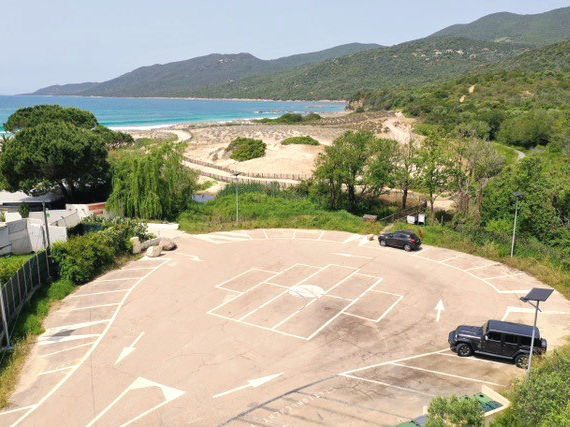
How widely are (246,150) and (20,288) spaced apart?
195ft

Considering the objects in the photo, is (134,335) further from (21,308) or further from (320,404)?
(320,404)

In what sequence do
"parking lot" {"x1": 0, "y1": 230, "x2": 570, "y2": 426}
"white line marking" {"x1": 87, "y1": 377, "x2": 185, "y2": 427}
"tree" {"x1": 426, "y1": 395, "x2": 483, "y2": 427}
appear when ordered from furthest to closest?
"parking lot" {"x1": 0, "y1": 230, "x2": 570, "y2": 426}, "white line marking" {"x1": 87, "y1": 377, "x2": 185, "y2": 427}, "tree" {"x1": 426, "y1": 395, "x2": 483, "y2": 427}

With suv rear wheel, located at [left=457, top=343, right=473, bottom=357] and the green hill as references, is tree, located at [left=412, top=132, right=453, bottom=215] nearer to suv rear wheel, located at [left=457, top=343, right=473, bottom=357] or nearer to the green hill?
suv rear wheel, located at [left=457, top=343, right=473, bottom=357]

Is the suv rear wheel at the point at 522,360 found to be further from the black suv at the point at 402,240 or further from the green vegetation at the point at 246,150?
the green vegetation at the point at 246,150

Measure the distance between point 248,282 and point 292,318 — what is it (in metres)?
5.38

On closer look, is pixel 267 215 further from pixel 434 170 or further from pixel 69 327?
pixel 69 327

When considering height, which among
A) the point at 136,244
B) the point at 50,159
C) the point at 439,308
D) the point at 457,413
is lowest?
the point at 439,308

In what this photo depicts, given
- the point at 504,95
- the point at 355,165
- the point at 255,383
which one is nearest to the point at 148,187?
the point at 355,165

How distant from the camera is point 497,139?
79438mm

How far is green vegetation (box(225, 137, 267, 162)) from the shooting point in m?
78.9

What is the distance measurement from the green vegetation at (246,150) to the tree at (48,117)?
2344 cm

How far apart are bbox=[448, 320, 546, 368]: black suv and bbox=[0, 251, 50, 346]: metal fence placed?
1884cm

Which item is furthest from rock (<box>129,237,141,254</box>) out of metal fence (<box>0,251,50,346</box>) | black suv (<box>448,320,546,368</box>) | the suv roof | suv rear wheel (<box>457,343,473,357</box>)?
the suv roof

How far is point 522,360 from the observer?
18.2m
